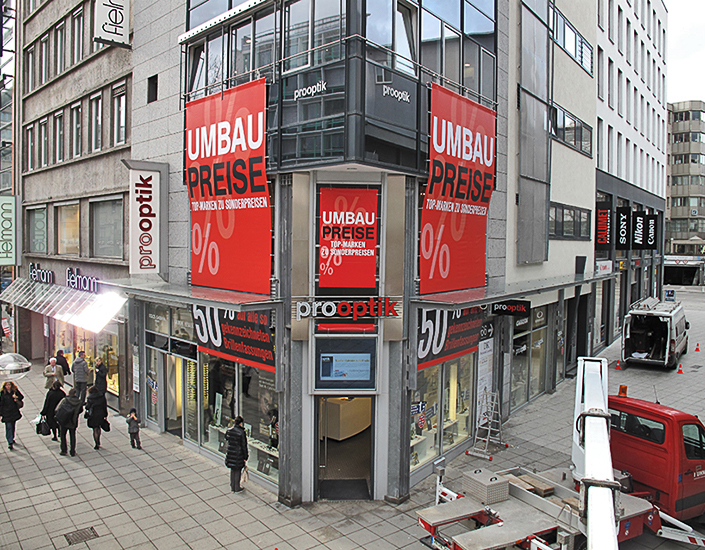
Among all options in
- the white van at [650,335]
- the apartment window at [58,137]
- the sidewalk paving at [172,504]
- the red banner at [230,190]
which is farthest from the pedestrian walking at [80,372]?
the white van at [650,335]

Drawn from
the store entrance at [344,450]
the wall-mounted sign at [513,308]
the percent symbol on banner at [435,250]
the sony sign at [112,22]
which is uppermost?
the sony sign at [112,22]

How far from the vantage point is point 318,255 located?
10.2 m

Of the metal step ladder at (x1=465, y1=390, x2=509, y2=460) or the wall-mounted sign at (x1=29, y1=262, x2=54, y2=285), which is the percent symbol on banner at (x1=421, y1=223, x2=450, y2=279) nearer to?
the metal step ladder at (x1=465, y1=390, x2=509, y2=460)

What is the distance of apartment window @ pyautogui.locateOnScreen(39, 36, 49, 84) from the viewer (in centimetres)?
2180

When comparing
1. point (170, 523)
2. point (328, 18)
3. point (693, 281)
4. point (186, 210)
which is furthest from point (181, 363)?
point (693, 281)

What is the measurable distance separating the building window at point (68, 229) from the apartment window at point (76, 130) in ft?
6.43

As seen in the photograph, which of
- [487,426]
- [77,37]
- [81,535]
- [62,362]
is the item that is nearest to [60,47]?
[77,37]

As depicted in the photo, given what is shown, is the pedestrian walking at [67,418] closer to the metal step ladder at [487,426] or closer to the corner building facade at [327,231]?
the corner building facade at [327,231]

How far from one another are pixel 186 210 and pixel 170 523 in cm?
720

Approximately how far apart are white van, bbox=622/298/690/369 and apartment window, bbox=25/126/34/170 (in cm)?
2624

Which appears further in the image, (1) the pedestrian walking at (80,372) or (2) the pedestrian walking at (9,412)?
(1) the pedestrian walking at (80,372)

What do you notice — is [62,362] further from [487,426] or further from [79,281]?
[487,426]

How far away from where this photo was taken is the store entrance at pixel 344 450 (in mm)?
Answer: 10633

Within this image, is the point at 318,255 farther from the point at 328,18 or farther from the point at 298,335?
the point at 328,18
